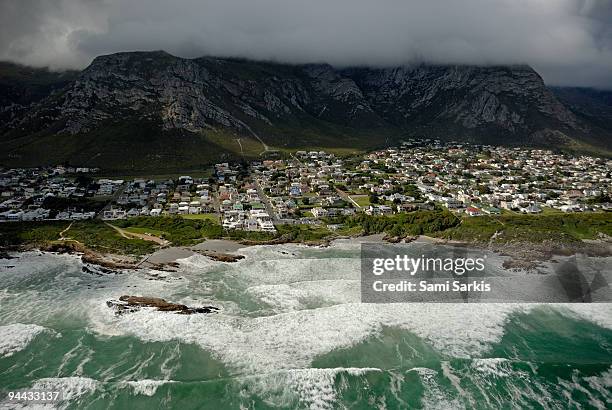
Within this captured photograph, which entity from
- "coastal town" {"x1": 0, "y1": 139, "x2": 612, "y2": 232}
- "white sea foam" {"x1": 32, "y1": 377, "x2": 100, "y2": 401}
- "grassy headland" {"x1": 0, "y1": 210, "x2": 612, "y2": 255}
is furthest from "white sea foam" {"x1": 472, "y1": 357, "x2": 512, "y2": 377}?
"coastal town" {"x1": 0, "y1": 139, "x2": 612, "y2": 232}

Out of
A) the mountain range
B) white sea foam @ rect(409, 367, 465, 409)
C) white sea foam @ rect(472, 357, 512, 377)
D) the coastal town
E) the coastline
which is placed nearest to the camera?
white sea foam @ rect(409, 367, 465, 409)

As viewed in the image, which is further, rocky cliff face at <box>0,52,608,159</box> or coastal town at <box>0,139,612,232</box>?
rocky cliff face at <box>0,52,608,159</box>

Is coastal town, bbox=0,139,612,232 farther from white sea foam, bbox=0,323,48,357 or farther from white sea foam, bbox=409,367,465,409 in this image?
white sea foam, bbox=409,367,465,409

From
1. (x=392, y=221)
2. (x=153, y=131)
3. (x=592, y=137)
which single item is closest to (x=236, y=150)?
(x=153, y=131)

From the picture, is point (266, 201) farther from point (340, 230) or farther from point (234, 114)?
point (234, 114)

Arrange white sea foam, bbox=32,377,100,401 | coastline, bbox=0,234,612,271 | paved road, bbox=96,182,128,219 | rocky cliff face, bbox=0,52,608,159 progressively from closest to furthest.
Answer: white sea foam, bbox=32,377,100,401, coastline, bbox=0,234,612,271, paved road, bbox=96,182,128,219, rocky cliff face, bbox=0,52,608,159

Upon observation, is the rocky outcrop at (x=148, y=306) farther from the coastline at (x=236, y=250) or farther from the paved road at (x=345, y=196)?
the paved road at (x=345, y=196)
